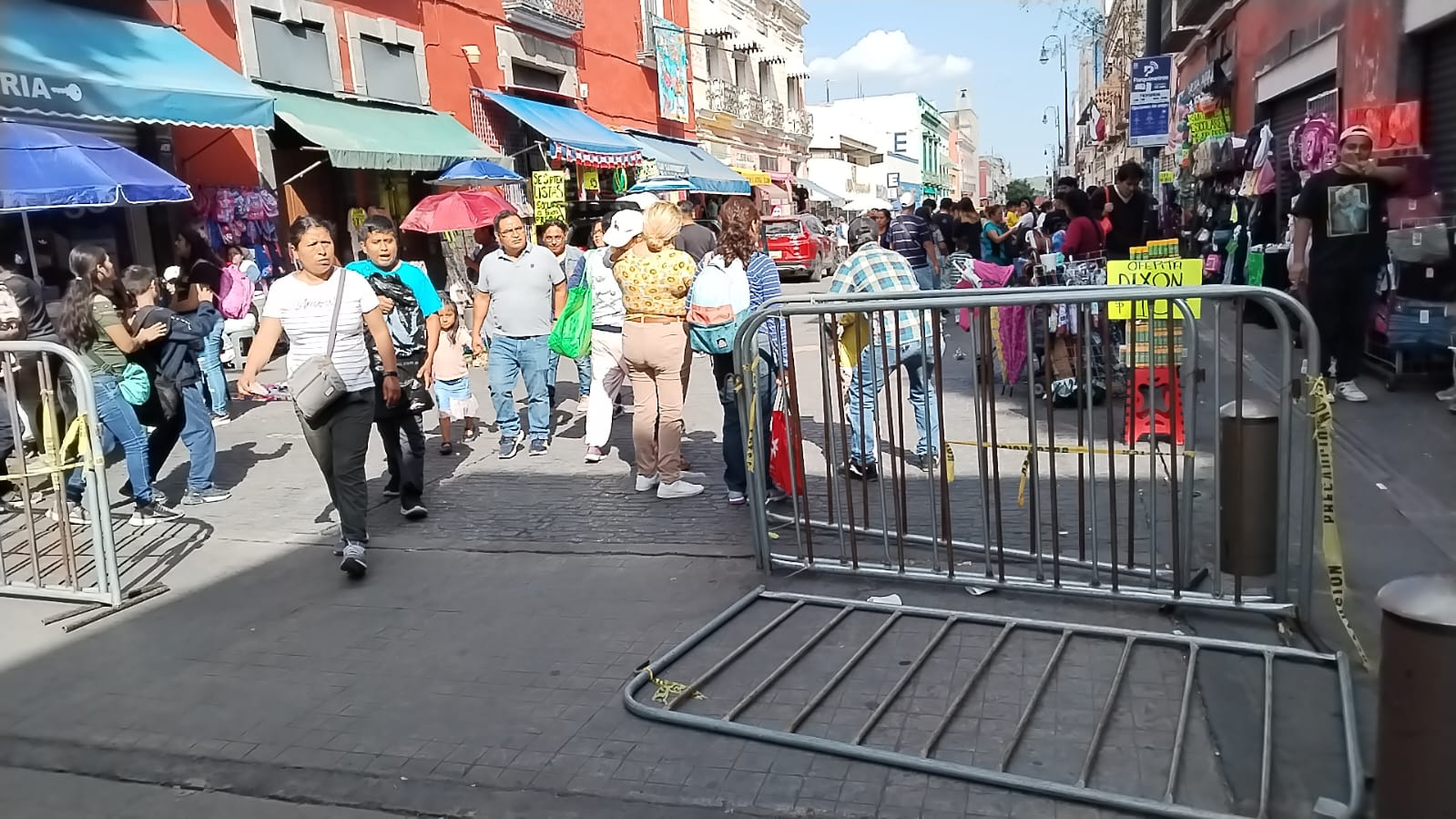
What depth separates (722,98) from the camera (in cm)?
3288

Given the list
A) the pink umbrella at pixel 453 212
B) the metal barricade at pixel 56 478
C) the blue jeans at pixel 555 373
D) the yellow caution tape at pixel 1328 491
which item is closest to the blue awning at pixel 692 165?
the pink umbrella at pixel 453 212

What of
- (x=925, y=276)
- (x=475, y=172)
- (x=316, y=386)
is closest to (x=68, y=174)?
(x=316, y=386)

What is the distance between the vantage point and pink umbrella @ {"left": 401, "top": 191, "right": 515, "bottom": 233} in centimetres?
1419

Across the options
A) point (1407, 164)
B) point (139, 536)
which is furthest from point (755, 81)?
point (139, 536)

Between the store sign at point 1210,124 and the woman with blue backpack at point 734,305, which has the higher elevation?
the store sign at point 1210,124

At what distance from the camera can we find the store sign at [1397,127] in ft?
28.4

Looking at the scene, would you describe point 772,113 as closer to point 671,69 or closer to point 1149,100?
point 671,69

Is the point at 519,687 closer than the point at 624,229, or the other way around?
the point at 519,687

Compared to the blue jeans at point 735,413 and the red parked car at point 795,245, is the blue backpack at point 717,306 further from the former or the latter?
the red parked car at point 795,245

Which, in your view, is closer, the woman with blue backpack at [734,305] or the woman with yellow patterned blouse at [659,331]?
the woman with blue backpack at [734,305]

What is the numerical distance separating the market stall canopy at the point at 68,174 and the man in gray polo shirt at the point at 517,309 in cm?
471

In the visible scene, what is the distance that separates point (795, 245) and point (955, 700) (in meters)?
22.3

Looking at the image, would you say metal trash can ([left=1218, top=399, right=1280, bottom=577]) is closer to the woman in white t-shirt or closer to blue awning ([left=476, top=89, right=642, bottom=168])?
the woman in white t-shirt

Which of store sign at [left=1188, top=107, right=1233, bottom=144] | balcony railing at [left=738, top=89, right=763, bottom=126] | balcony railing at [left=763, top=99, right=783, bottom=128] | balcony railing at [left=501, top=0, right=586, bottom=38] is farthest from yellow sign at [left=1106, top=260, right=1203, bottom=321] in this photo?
balcony railing at [left=763, top=99, right=783, bottom=128]
